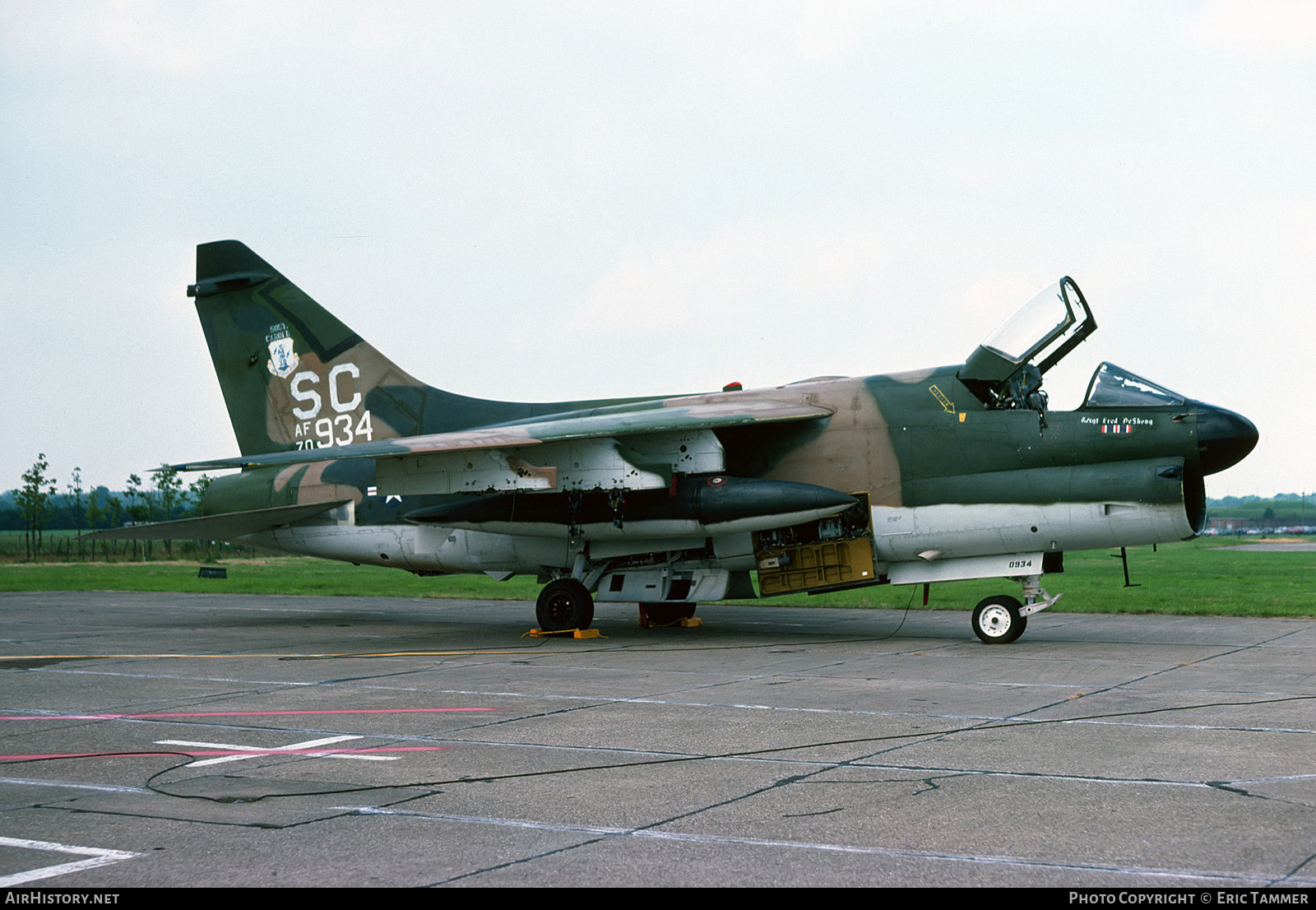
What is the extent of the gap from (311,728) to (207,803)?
2464 mm

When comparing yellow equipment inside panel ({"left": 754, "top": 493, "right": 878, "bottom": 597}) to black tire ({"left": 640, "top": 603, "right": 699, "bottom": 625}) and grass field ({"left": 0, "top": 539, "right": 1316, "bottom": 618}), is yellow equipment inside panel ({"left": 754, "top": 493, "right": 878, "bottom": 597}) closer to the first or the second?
black tire ({"left": 640, "top": 603, "right": 699, "bottom": 625})

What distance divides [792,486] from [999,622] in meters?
3.08

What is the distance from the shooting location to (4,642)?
605 inches

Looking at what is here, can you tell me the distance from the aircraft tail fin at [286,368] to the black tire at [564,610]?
421 cm

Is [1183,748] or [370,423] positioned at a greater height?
[370,423]

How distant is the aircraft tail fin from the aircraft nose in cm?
1155

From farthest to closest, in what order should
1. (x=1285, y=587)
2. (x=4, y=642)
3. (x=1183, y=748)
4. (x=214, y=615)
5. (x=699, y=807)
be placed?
(x=1285, y=587) < (x=214, y=615) < (x=4, y=642) < (x=1183, y=748) < (x=699, y=807)

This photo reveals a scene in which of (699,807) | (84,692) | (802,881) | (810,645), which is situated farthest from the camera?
(810,645)

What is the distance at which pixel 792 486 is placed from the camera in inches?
580

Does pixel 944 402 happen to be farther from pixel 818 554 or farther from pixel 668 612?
pixel 668 612

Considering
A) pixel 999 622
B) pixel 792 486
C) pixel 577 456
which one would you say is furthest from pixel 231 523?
pixel 999 622

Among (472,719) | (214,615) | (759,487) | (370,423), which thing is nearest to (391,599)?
(214,615)

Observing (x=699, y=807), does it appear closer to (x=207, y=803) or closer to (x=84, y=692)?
(x=207, y=803)

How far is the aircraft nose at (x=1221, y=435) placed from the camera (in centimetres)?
1370
